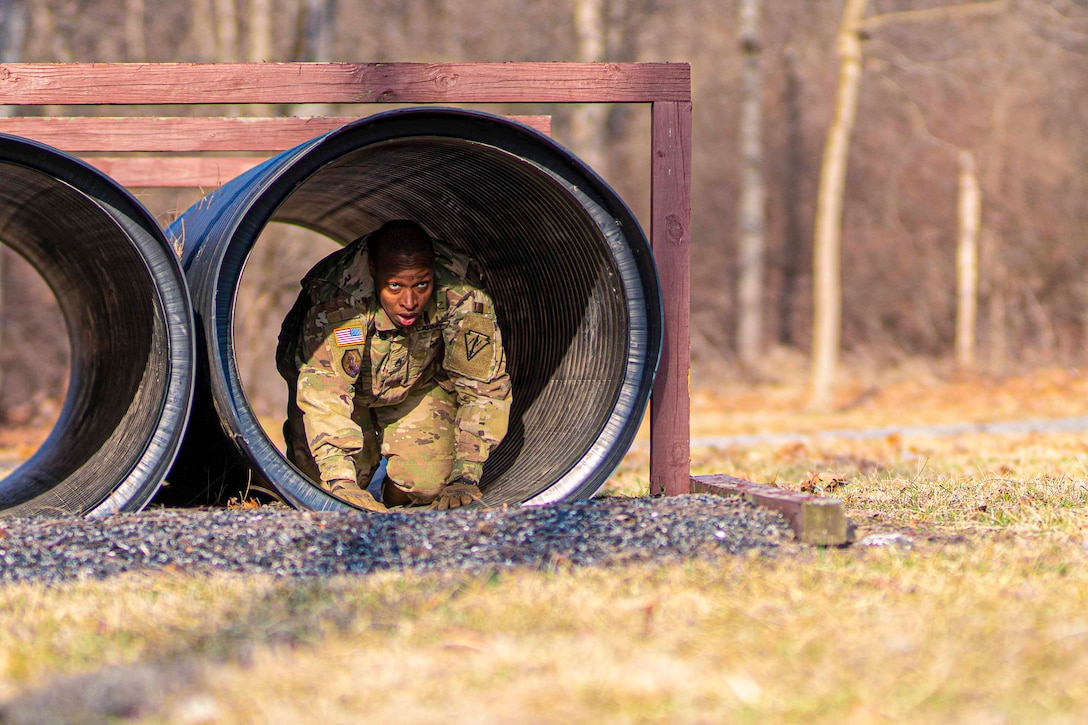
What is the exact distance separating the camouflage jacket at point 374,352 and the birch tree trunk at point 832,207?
1164 centimetres

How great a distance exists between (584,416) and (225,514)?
1.73 meters

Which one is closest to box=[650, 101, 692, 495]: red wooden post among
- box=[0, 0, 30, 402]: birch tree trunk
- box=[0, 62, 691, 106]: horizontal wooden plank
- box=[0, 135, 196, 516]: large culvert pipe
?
box=[0, 62, 691, 106]: horizontal wooden plank

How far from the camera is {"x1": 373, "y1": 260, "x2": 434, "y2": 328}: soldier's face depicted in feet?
18.6

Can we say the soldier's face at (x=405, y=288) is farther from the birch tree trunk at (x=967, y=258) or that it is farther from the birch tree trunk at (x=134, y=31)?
the birch tree trunk at (x=134, y=31)

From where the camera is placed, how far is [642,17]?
24641 millimetres

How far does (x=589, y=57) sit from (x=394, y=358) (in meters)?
13.3

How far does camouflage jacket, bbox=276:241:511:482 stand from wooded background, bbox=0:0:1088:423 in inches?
502

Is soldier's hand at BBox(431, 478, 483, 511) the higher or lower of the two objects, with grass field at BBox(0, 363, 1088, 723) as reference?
higher

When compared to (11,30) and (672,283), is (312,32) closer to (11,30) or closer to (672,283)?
(11,30)

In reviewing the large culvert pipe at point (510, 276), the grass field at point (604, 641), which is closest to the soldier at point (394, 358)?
the large culvert pipe at point (510, 276)

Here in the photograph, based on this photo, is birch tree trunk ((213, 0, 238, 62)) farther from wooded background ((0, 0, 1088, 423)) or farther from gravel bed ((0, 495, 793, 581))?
gravel bed ((0, 495, 793, 581))

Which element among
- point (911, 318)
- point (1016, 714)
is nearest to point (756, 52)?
point (911, 318)

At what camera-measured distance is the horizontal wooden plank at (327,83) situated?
561cm

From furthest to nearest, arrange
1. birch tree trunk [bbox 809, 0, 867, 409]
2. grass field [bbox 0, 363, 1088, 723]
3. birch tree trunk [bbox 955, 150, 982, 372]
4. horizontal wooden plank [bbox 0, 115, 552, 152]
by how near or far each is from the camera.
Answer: birch tree trunk [bbox 955, 150, 982, 372] → birch tree trunk [bbox 809, 0, 867, 409] → horizontal wooden plank [bbox 0, 115, 552, 152] → grass field [bbox 0, 363, 1088, 723]
